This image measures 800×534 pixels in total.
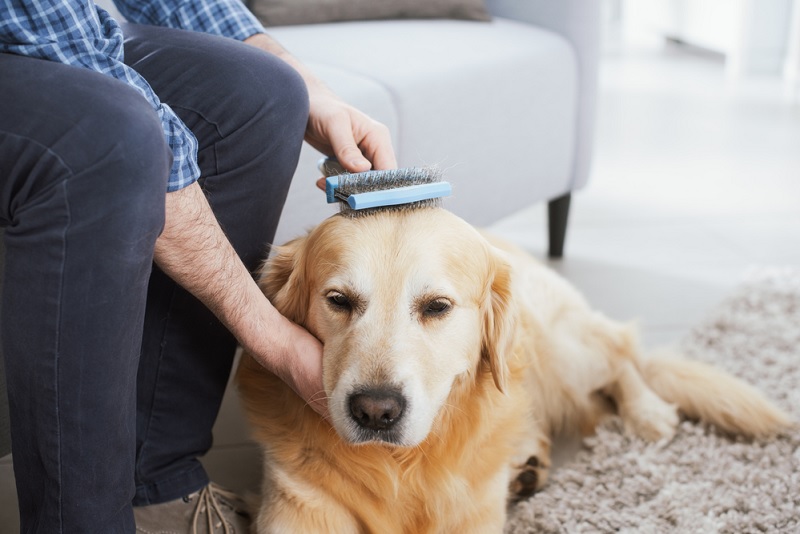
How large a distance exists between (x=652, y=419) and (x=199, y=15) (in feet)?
4.14

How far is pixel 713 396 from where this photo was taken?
192cm

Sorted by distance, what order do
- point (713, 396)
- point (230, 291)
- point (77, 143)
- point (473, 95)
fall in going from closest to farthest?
point (77, 143) < point (230, 291) < point (713, 396) < point (473, 95)

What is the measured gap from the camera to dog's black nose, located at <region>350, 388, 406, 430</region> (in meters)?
1.19

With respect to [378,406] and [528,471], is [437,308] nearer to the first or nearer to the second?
[378,406]

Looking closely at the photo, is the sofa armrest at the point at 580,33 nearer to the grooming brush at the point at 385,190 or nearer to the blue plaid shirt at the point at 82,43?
the grooming brush at the point at 385,190

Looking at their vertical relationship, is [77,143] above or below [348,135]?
above

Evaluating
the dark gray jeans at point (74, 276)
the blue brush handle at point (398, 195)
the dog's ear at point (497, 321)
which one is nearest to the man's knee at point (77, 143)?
the dark gray jeans at point (74, 276)

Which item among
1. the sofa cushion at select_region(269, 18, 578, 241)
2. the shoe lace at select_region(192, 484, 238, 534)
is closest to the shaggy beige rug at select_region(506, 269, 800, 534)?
the shoe lace at select_region(192, 484, 238, 534)

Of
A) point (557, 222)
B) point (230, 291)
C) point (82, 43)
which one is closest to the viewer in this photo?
point (82, 43)

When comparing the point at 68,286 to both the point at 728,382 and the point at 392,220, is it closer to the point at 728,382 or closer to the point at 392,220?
the point at 392,220

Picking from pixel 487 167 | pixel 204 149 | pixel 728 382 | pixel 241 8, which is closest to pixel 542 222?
pixel 487 167

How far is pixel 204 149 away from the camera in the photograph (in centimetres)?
144

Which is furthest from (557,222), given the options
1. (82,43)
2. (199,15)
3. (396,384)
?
(82,43)

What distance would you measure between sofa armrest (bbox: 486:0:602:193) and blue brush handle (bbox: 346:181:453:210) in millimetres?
1663
